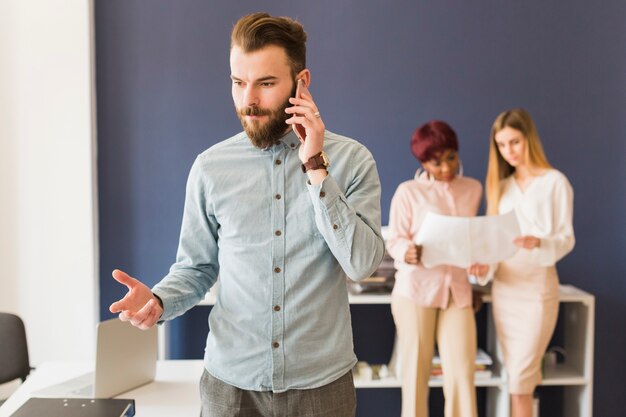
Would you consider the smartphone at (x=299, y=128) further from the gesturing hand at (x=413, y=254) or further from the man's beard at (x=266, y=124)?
the gesturing hand at (x=413, y=254)

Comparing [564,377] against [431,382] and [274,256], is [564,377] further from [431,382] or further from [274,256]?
[274,256]

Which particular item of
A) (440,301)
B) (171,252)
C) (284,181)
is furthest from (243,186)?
(171,252)

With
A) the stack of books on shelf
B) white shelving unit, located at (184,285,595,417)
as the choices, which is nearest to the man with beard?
white shelving unit, located at (184,285,595,417)

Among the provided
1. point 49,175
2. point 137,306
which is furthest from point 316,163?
point 49,175

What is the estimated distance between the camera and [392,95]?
3572mm

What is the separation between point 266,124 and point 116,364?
112 cm

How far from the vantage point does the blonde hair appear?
303cm

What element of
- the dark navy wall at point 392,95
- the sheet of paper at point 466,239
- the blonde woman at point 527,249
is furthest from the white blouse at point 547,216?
the dark navy wall at point 392,95

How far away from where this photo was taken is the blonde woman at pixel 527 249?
9.65 feet

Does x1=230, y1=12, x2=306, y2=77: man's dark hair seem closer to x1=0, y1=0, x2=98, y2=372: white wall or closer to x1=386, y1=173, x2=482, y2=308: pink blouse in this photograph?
x1=386, y1=173, x2=482, y2=308: pink blouse

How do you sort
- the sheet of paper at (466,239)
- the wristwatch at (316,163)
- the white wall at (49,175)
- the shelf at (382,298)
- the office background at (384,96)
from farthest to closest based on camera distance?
the office background at (384,96) < the white wall at (49,175) < the shelf at (382,298) < the sheet of paper at (466,239) < the wristwatch at (316,163)

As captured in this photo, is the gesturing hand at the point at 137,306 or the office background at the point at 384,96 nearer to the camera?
the gesturing hand at the point at 137,306

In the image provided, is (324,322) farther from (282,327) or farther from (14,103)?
(14,103)

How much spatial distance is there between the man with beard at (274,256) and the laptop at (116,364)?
2.26 ft
